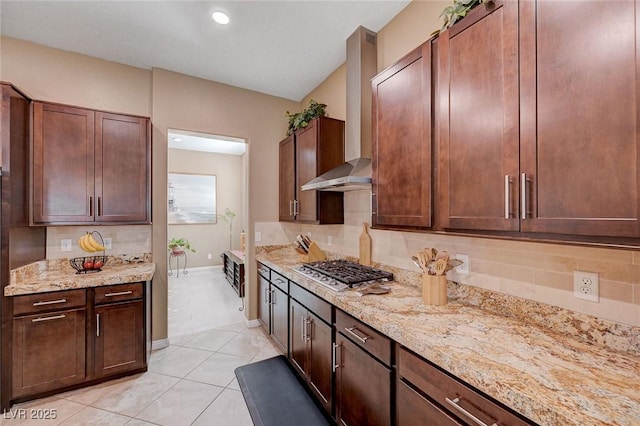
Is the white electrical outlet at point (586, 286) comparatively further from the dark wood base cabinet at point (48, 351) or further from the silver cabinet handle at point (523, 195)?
the dark wood base cabinet at point (48, 351)

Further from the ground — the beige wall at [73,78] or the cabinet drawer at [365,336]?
the beige wall at [73,78]

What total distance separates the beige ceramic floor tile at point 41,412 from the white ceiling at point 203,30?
3097 millimetres

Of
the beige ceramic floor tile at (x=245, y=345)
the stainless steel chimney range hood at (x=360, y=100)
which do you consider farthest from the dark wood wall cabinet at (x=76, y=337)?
the stainless steel chimney range hood at (x=360, y=100)

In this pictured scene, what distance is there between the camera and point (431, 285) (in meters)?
1.58

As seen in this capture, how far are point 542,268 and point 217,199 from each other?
6717mm

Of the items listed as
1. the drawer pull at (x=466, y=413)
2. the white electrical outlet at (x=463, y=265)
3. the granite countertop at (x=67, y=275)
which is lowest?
the drawer pull at (x=466, y=413)

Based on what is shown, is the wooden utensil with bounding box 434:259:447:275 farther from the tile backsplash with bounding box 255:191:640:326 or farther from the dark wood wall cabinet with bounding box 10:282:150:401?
the dark wood wall cabinet with bounding box 10:282:150:401

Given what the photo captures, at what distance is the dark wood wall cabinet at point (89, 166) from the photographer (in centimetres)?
232

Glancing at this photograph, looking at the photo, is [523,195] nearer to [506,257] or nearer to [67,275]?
[506,257]

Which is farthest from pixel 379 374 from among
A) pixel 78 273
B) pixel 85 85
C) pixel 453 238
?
pixel 85 85

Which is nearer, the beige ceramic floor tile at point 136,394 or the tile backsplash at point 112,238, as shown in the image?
the beige ceramic floor tile at point 136,394

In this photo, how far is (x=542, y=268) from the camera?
131 cm

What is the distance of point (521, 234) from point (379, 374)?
37.8 inches

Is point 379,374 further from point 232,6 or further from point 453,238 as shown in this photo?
point 232,6
